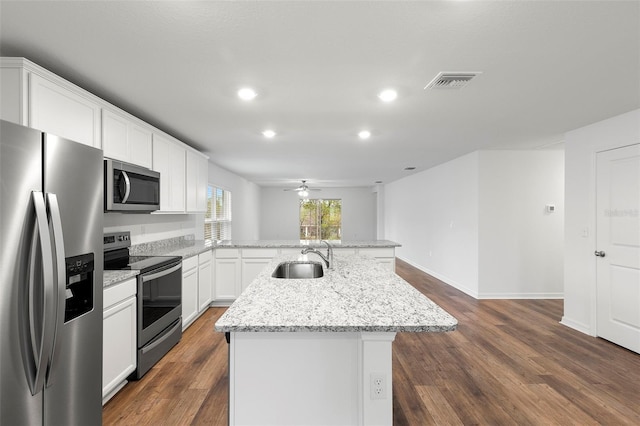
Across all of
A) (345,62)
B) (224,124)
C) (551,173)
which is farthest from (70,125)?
(551,173)

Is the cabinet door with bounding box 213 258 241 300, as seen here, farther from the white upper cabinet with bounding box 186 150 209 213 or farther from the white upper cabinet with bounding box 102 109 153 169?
the white upper cabinet with bounding box 102 109 153 169

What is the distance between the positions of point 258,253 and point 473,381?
3.04m

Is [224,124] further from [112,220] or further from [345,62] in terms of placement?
[345,62]

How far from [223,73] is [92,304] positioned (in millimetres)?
1692

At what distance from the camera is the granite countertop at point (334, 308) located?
4.70 feet

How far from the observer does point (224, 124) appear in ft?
11.4

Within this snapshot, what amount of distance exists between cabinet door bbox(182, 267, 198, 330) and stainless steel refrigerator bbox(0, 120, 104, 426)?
165cm

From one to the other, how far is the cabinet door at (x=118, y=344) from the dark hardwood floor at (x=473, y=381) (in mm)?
163

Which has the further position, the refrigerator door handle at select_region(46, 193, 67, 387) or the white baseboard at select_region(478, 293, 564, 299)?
the white baseboard at select_region(478, 293, 564, 299)

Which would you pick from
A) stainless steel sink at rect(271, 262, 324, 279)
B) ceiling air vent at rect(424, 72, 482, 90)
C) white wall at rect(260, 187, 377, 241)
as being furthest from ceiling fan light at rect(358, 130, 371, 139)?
white wall at rect(260, 187, 377, 241)

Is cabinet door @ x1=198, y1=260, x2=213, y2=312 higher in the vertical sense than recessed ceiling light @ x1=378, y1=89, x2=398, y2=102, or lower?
lower

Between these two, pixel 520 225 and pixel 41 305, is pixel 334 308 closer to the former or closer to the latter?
pixel 41 305

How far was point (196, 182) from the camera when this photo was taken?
14.4 ft

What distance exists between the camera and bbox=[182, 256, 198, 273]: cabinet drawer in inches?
135
